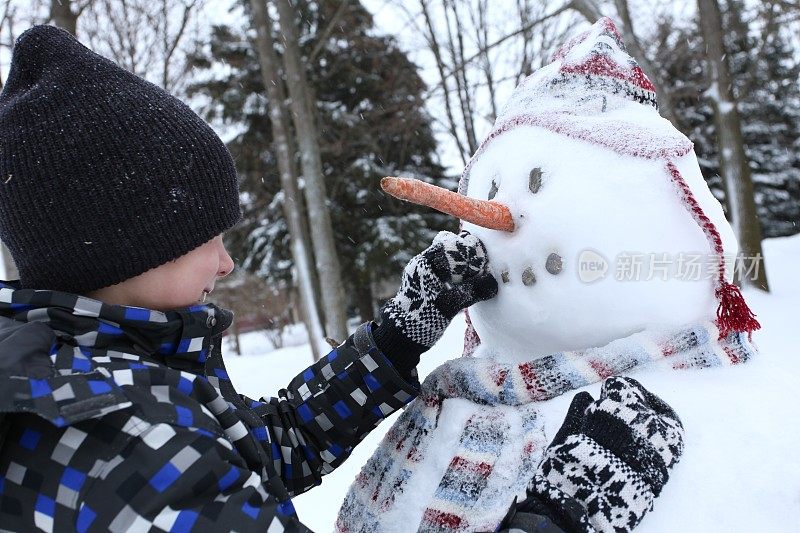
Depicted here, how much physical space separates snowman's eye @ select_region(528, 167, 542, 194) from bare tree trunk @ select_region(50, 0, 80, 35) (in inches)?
234

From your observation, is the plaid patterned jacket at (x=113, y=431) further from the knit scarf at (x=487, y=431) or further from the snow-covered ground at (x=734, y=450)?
the snow-covered ground at (x=734, y=450)

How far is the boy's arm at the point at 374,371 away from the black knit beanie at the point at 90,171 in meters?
0.52

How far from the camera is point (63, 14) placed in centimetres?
594

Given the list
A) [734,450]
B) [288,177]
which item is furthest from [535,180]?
[288,177]

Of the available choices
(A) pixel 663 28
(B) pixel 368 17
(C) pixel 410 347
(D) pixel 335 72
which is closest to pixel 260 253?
(D) pixel 335 72

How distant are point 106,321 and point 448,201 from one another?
74 cm

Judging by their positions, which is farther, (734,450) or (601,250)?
(601,250)

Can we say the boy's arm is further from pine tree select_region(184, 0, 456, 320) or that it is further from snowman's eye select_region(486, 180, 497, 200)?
pine tree select_region(184, 0, 456, 320)

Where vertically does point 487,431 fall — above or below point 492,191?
below

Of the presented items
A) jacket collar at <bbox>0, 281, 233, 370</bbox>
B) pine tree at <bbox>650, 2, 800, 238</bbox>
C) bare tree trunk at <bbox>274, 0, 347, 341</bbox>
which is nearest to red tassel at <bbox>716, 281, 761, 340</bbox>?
jacket collar at <bbox>0, 281, 233, 370</bbox>

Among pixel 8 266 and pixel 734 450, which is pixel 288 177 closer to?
pixel 8 266

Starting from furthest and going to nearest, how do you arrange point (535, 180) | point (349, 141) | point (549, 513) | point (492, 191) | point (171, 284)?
point (349, 141) → point (492, 191) → point (535, 180) → point (171, 284) → point (549, 513)

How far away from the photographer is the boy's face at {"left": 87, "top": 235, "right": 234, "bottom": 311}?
3.75 ft

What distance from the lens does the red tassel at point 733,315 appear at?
135 centimetres
